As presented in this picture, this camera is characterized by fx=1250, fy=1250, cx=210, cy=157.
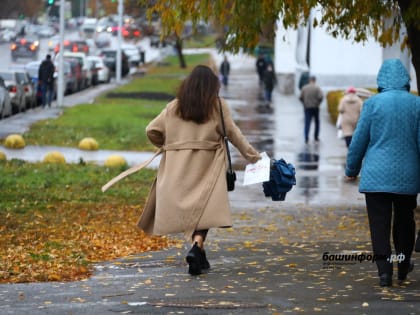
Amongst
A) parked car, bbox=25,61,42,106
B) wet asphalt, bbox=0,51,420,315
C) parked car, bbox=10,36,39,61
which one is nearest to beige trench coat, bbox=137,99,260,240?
wet asphalt, bbox=0,51,420,315

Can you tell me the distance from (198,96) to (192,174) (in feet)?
1.98

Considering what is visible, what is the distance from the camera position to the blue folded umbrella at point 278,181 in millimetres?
9695

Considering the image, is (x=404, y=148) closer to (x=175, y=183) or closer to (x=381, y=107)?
(x=381, y=107)

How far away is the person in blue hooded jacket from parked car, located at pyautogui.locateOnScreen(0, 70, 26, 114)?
91.9 ft

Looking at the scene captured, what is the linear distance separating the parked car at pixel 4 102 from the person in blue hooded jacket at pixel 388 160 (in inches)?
1020

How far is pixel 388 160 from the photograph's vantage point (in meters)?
8.78

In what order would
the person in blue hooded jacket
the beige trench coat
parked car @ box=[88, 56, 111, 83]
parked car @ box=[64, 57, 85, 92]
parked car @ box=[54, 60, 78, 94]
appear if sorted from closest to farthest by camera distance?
the person in blue hooded jacket, the beige trench coat, parked car @ box=[54, 60, 78, 94], parked car @ box=[64, 57, 85, 92], parked car @ box=[88, 56, 111, 83]

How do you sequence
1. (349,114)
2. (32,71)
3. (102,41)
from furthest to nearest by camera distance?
(102,41) < (32,71) < (349,114)

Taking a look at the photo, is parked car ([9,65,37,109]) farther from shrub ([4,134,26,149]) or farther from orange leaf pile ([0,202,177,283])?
orange leaf pile ([0,202,177,283])

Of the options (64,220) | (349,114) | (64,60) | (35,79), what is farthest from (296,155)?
(64,60)

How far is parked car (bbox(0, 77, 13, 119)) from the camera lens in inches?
1345

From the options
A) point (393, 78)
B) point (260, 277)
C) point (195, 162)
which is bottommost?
point (260, 277)

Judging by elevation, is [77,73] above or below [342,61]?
below

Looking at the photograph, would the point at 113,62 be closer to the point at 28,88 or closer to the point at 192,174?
the point at 28,88
